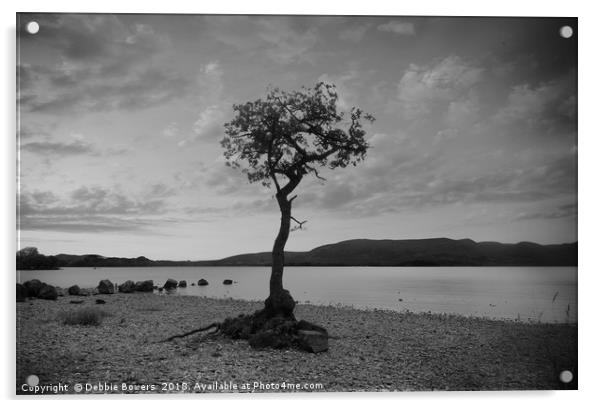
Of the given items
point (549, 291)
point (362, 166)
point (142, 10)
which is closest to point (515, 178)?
point (549, 291)

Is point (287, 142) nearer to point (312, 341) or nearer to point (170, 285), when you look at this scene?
point (312, 341)

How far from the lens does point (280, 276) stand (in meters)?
9.94

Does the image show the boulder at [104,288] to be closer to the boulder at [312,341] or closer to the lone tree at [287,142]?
the lone tree at [287,142]

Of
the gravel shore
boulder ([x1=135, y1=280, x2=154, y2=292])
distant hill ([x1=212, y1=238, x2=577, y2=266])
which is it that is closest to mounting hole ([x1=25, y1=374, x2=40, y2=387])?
the gravel shore

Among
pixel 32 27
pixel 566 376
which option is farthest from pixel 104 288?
pixel 566 376

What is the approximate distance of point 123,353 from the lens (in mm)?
8555

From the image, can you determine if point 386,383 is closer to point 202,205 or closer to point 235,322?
point 235,322

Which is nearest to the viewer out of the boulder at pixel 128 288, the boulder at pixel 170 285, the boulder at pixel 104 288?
the boulder at pixel 104 288

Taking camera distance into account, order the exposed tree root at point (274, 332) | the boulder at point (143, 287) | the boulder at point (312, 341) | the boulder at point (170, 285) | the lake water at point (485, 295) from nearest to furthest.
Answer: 1. the lake water at point (485, 295)
2. the boulder at point (312, 341)
3. the exposed tree root at point (274, 332)
4. the boulder at point (143, 287)
5. the boulder at point (170, 285)

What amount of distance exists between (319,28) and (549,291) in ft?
23.5

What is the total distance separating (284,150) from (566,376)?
24.6 feet

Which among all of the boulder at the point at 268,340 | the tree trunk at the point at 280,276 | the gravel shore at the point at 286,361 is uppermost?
the tree trunk at the point at 280,276

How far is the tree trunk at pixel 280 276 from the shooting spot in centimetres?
971

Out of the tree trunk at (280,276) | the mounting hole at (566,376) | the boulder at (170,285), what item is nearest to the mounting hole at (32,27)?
the tree trunk at (280,276)
